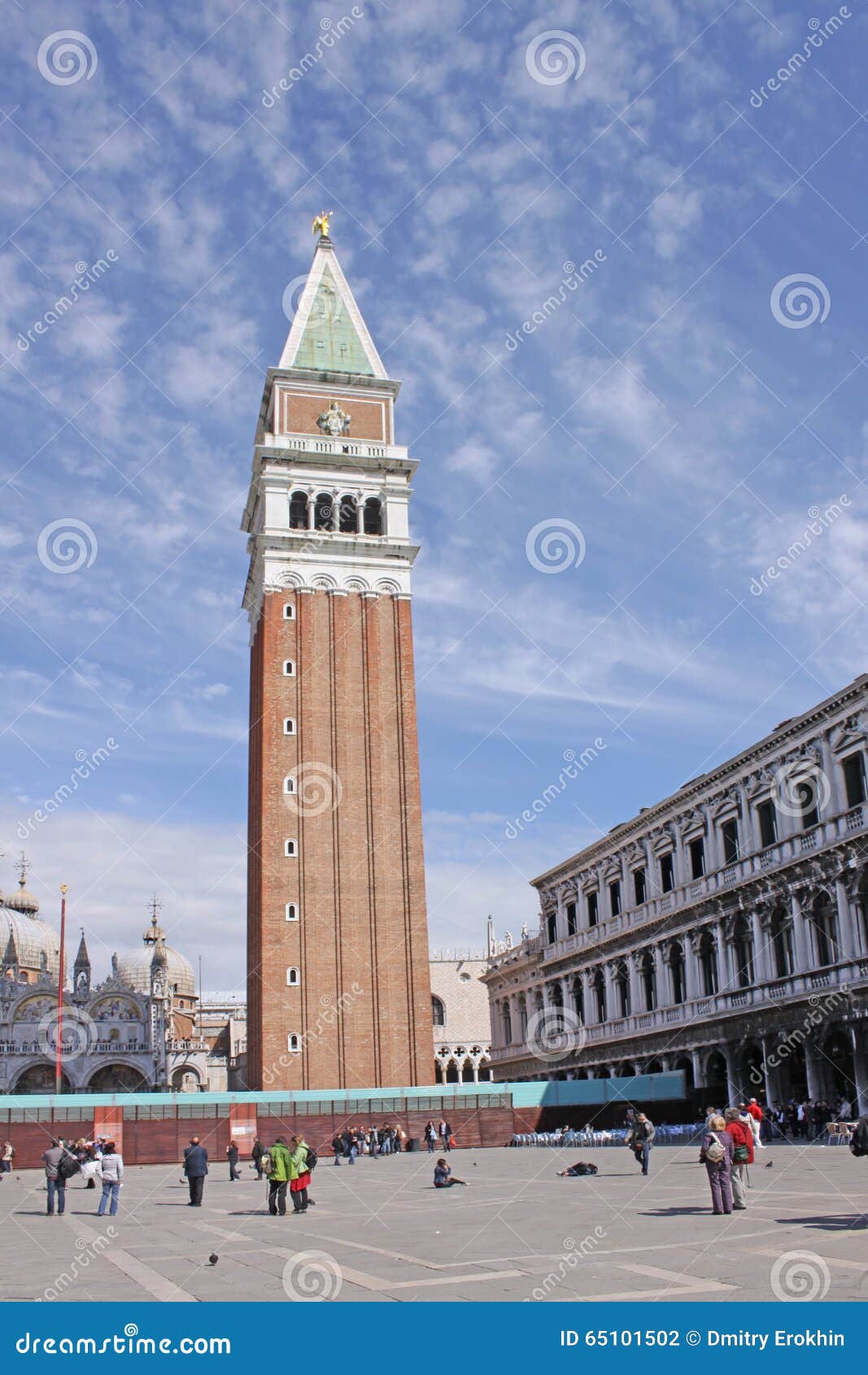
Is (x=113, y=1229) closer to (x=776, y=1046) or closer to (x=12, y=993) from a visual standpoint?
(x=776, y=1046)

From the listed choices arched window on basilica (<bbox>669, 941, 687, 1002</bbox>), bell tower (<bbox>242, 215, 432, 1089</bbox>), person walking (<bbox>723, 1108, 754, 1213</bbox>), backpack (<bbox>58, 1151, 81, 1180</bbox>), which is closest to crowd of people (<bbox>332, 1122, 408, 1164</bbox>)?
bell tower (<bbox>242, 215, 432, 1089</bbox>)

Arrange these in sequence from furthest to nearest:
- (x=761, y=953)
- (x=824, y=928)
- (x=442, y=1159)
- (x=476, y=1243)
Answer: (x=761, y=953), (x=824, y=928), (x=442, y=1159), (x=476, y=1243)

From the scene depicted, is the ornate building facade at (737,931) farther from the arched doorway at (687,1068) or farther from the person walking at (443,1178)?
the person walking at (443,1178)

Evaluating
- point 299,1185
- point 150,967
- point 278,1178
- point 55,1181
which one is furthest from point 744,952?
point 150,967

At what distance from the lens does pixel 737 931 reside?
43750mm

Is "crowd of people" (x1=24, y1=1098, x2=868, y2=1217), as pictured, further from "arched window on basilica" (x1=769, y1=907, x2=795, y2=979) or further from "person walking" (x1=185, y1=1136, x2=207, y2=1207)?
"arched window on basilica" (x1=769, y1=907, x2=795, y2=979)

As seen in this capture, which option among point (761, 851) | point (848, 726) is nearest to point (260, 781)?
point (761, 851)

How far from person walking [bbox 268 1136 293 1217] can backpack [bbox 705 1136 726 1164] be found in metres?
7.31

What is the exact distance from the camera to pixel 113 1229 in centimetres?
1892

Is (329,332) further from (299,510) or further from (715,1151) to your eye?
(715,1151)

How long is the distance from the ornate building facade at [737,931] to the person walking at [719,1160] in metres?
20.3

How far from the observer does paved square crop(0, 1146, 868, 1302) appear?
1110 centimetres

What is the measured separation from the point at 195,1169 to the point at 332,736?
3569 centimetres

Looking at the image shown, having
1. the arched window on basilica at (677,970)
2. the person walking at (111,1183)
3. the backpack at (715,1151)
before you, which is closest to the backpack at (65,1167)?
the person walking at (111,1183)
